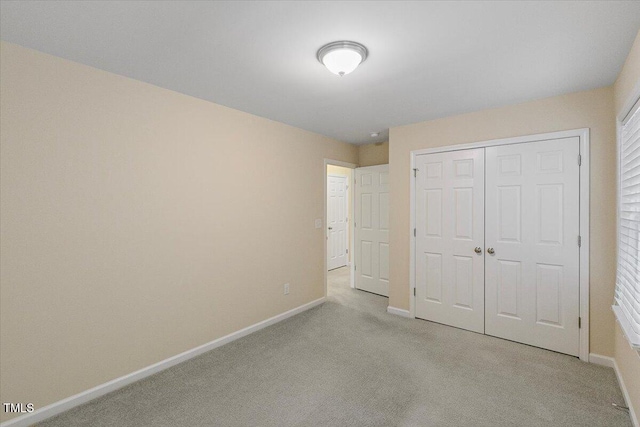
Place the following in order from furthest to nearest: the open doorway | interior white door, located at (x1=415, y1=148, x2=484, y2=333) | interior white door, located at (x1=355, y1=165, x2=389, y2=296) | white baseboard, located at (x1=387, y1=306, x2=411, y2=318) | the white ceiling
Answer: the open doorway, interior white door, located at (x1=355, y1=165, x2=389, y2=296), white baseboard, located at (x1=387, y1=306, x2=411, y2=318), interior white door, located at (x1=415, y1=148, x2=484, y2=333), the white ceiling

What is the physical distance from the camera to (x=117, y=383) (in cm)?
223

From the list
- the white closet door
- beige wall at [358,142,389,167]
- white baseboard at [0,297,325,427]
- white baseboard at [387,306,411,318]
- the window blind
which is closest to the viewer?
the window blind

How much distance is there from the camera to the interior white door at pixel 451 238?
3.18m

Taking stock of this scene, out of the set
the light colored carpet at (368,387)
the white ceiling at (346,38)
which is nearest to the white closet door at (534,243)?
the light colored carpet at (368,387)

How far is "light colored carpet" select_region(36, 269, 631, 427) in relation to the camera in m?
1.91

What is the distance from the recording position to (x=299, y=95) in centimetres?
270

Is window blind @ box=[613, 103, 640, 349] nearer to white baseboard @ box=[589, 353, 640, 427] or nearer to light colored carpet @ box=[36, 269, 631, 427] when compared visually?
white baseboard @ box=[589, 353, 640, 427]

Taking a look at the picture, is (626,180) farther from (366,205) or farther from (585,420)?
(366,205)

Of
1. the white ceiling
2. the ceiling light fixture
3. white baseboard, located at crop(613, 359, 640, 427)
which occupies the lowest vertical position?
white baseboard, located at crop(613, 359, 640, 427)

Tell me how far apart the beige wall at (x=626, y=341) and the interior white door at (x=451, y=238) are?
1069 millimetres

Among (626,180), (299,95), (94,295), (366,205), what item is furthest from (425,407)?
(366,205)

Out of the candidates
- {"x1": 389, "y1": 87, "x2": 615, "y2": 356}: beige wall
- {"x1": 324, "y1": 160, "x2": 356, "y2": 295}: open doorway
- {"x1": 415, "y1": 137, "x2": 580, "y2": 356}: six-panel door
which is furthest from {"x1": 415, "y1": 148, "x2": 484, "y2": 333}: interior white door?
{"x1": 324, "y1": 160, "x2": 356, "y2": 295}: open doorway

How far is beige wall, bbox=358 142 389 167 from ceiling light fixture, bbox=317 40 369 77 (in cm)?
276

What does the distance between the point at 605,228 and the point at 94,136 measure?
4.19 m
